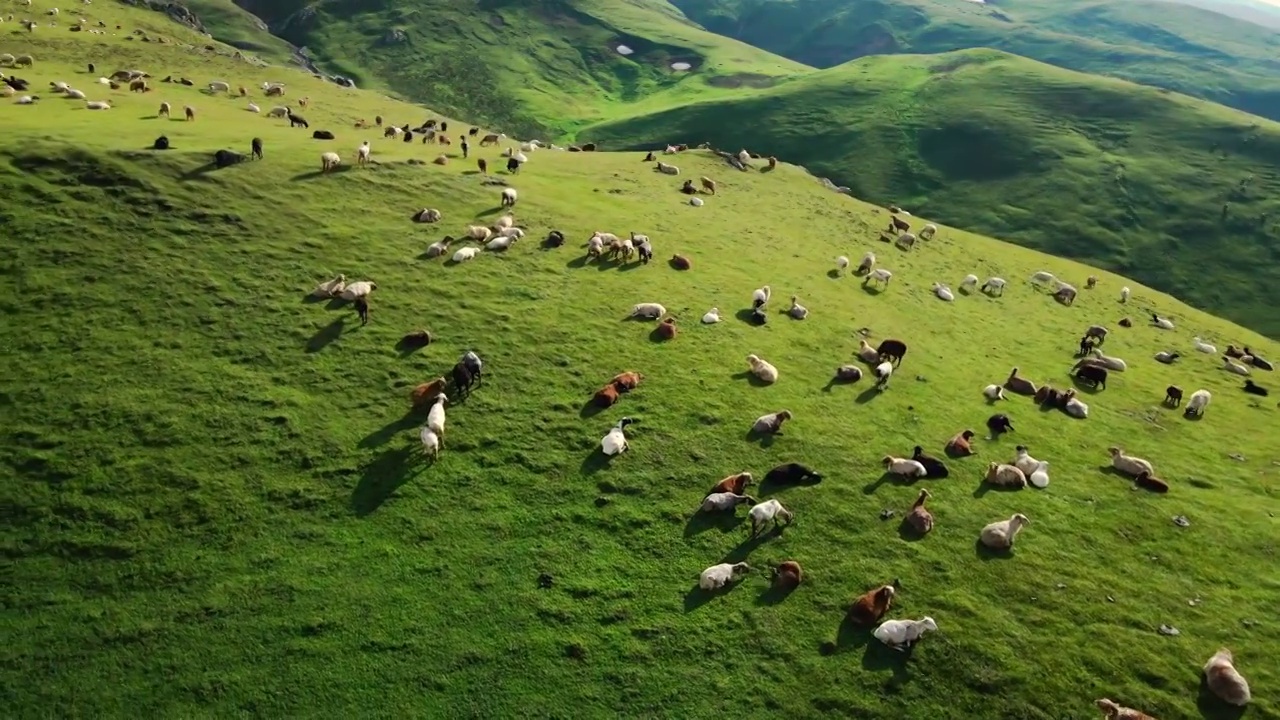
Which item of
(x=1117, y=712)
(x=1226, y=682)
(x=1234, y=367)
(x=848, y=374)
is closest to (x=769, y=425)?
(x=848, y=374)

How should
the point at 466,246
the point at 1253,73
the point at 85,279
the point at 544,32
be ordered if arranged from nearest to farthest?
the point at 85,279
the point at 466,246
the point at 544,32
the point at 1253,73

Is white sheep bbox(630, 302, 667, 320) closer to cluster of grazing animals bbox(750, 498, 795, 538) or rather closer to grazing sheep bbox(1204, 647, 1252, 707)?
cluster of grazing animals bbox(750, 498, 795, 538)

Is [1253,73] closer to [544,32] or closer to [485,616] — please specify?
[544,32]

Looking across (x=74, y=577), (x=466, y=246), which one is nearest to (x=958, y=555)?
(x=74, y=577)

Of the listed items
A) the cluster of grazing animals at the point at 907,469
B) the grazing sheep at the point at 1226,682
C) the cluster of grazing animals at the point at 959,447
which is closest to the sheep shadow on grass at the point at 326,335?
the cluster of grazing animals at the point at 907,469

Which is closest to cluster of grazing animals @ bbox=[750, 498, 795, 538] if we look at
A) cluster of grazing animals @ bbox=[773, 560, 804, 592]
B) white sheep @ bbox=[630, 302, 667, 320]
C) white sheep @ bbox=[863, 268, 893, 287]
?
cluster of grazing animals @ bbox=[773, 560, 804, 592]

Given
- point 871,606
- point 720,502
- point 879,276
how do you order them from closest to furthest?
point 871,606, point 720,502, point 879,276

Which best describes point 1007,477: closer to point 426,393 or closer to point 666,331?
point 666,331
